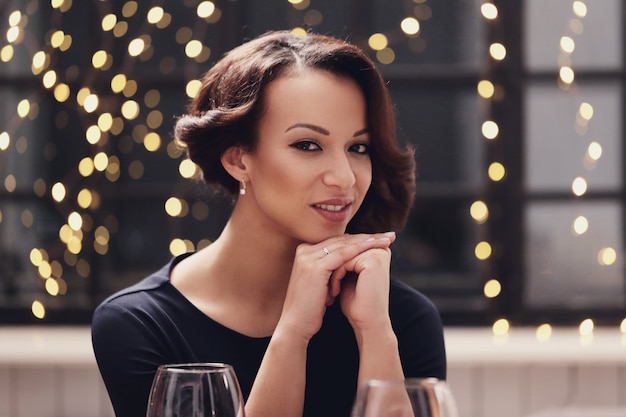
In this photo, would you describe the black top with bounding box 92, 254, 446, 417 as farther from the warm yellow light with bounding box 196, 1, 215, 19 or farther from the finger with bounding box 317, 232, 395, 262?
the warm yellow light with bounding box 196, 1, 215, 19

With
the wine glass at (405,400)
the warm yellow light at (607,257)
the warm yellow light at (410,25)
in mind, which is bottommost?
the warm yellow light at (607,257)

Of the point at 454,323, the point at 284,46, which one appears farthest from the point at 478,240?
the point at 284,46

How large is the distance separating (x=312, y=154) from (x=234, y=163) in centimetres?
20

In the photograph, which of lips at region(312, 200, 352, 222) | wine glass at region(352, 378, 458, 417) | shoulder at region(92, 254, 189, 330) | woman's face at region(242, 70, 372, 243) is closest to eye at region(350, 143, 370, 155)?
woman's face at region(242, 70, 372, 243)

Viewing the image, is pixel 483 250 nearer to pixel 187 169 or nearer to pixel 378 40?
pixel 378 40

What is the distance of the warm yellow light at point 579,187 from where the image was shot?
10.6ft

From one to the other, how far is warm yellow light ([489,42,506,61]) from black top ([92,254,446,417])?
5.27ft

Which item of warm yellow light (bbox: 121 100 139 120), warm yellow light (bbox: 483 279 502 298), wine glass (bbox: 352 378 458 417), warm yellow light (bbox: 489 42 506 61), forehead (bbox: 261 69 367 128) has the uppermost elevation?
warm yellow light (bbox: 489 42 506 61)

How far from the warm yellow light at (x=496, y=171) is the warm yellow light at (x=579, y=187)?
9.7 inches

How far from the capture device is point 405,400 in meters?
0.80

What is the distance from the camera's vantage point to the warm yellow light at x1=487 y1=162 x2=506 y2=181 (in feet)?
10.5

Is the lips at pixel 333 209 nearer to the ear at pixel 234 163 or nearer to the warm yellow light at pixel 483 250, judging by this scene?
the ear at pixel 234 163

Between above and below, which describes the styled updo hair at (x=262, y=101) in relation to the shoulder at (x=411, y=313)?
above

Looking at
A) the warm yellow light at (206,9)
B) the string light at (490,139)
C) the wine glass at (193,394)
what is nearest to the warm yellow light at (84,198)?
the warm yellow light at (206,9)
